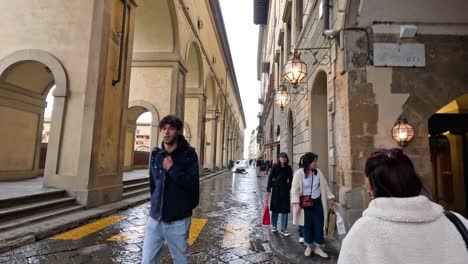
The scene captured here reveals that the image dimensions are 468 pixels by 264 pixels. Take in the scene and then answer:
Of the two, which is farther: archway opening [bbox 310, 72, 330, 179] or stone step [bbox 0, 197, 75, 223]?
archway opening [bbox 310, 72, 330, 179]

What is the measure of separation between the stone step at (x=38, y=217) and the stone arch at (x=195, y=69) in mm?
14767

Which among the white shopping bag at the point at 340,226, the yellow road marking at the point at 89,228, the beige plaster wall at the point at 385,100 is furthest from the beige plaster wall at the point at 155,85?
the white shopping bag at the point at 340,226

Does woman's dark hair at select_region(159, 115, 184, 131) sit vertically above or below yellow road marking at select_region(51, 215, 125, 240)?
above

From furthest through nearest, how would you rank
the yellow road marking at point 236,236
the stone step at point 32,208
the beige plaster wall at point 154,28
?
the beige plaster wall at point 154,28, the stone step at point 32,208, the yellow road marking at point 236,236

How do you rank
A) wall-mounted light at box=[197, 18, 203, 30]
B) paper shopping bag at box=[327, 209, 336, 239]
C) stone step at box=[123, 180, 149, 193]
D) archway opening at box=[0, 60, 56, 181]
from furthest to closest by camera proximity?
wall-mounted light at box=[197, 18, 203, 30] < stone step at box=[123, 180, 149, 193] < archway opening at box=[0, 60, 56, 181] < paper shopping bag at box=[327, 209, 336, 239]

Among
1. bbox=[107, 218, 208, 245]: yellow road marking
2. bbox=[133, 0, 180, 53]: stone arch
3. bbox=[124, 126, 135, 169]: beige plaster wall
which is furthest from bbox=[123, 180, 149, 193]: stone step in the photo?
bbox=[124, 126, 135, 169]: beige plaster wall

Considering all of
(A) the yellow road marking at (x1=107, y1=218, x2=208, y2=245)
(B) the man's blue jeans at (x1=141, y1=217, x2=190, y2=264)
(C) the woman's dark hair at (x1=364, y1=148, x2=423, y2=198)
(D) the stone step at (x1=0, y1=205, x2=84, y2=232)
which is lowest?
(A) the yellow road marking at (x1=107, y1=218, x2=208, y2=245)

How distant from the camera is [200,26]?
19.8m

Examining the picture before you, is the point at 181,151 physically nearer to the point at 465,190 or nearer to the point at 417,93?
the point at 417,93

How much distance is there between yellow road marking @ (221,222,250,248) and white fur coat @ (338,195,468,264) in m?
3.83

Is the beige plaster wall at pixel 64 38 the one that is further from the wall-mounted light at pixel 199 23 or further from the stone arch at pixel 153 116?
the wall-mounted light at pixel 199 23

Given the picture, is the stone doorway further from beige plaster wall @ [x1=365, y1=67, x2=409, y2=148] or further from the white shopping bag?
the white shopping bag

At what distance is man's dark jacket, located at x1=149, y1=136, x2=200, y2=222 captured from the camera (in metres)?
2.30

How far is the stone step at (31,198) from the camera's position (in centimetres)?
533
